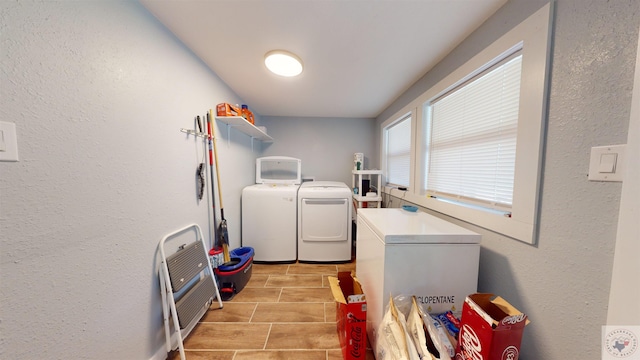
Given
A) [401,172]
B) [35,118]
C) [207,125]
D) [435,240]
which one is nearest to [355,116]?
[401,172]

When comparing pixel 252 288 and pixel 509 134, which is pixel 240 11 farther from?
pixel 252 288

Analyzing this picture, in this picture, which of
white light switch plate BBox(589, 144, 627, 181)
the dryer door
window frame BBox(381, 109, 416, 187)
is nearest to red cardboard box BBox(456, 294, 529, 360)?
white light switch plate BBox(589, 144, 627, 181)

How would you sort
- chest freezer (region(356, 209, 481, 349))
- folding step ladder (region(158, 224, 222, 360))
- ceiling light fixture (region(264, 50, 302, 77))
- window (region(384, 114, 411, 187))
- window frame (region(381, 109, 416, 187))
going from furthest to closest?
window (region(384, 114, 411, 187)) < window frame (region(381, 109, 416, 187)) < ceiling light fixture (region(264, 50, 302, 77)) < folding step ladder (region(158, 224, 222, 360)) < chest freezer (region(356, 209, 481, 349))

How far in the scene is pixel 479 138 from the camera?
4.00ft

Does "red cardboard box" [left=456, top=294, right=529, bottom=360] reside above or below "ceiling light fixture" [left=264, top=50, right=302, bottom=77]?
below

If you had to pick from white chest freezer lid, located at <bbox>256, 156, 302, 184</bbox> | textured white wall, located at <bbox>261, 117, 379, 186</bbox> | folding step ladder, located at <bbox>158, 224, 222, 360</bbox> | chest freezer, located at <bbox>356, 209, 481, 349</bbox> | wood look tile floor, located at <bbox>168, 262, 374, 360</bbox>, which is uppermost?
textured white wall, located at <bbox>261, 117, 379, 186</bbox>

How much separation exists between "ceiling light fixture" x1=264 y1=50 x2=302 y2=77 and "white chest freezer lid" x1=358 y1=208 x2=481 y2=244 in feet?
4.40

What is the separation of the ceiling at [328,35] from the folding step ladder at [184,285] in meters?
1.35

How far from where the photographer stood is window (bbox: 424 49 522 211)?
3.30 ft

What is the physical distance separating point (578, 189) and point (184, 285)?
6.81ft

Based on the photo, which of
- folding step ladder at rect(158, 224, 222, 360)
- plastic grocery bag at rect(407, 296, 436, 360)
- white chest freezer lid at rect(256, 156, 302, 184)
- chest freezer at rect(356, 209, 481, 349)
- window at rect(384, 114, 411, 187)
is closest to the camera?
plastic grocery bag at rect(407, 296, 436, 360)

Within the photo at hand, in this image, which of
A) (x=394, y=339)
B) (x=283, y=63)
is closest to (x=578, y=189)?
(x=394, y=339)

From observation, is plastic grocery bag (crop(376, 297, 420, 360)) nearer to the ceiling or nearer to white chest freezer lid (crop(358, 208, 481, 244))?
white chest freezer lid (crop(358, 208, 481, 244))

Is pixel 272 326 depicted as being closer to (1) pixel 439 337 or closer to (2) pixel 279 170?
(1) pixel 439 337
